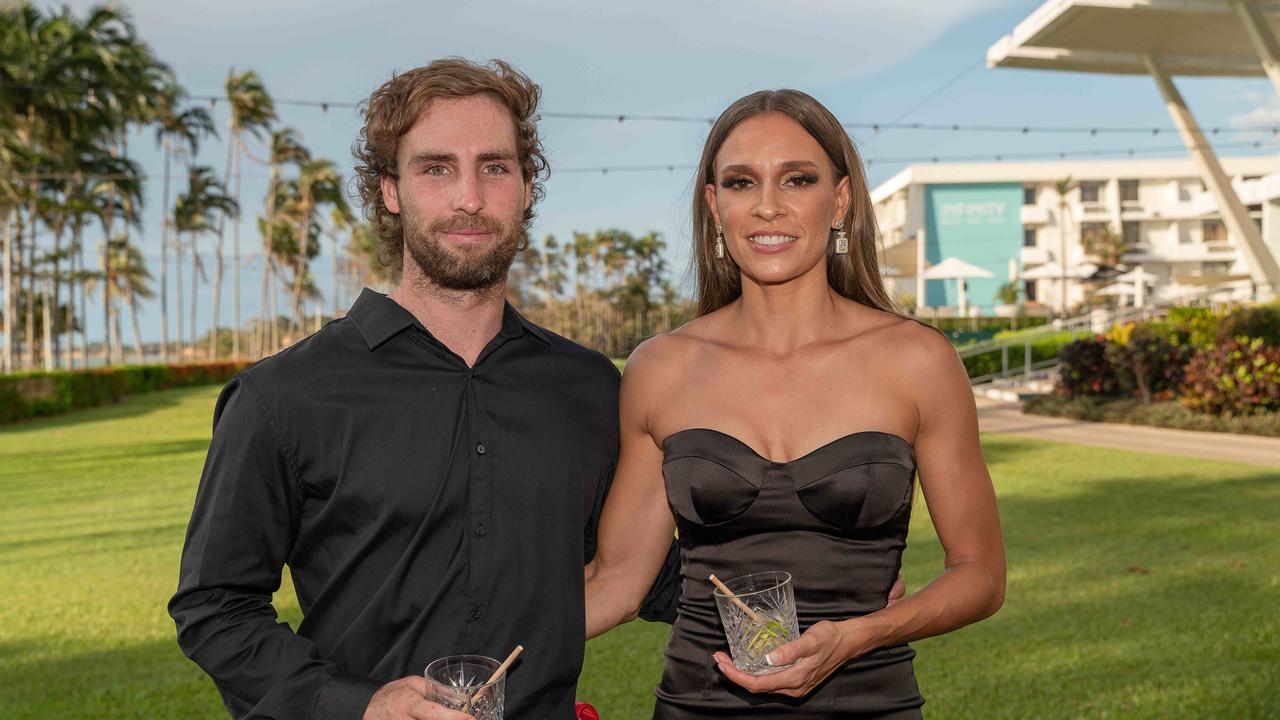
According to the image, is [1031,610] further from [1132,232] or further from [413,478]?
[1132,232]

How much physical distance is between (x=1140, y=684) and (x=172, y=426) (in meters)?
26.0

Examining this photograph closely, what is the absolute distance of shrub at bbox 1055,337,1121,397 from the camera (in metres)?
22.7

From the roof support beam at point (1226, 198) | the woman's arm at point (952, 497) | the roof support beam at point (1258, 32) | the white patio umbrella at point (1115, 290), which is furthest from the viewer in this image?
the white patio umbrella at point (1115, 290)

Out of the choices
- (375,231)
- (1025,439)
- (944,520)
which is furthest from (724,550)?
(1025,439)

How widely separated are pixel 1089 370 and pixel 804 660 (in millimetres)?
22541

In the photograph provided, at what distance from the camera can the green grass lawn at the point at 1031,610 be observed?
6.20 metres

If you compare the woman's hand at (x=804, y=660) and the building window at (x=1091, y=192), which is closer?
the woman's hand at (x=804, y=660)

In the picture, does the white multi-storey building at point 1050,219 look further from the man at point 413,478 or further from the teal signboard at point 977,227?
the man at point 413,478

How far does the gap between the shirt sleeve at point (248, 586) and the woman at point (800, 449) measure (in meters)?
0.85

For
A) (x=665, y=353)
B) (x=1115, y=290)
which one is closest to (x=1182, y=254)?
(x=1115, y=290)

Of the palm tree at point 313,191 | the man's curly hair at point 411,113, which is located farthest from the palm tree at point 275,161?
the man's curly hair at point 411,113

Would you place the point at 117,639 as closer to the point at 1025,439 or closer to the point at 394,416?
the point at 394,416

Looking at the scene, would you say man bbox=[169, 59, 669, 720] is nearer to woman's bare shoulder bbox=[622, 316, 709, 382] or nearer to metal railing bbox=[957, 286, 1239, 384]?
woman's bare shoulder bbox=[622, 316, 709, 382]

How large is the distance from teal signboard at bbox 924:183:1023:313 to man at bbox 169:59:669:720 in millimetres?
84434
